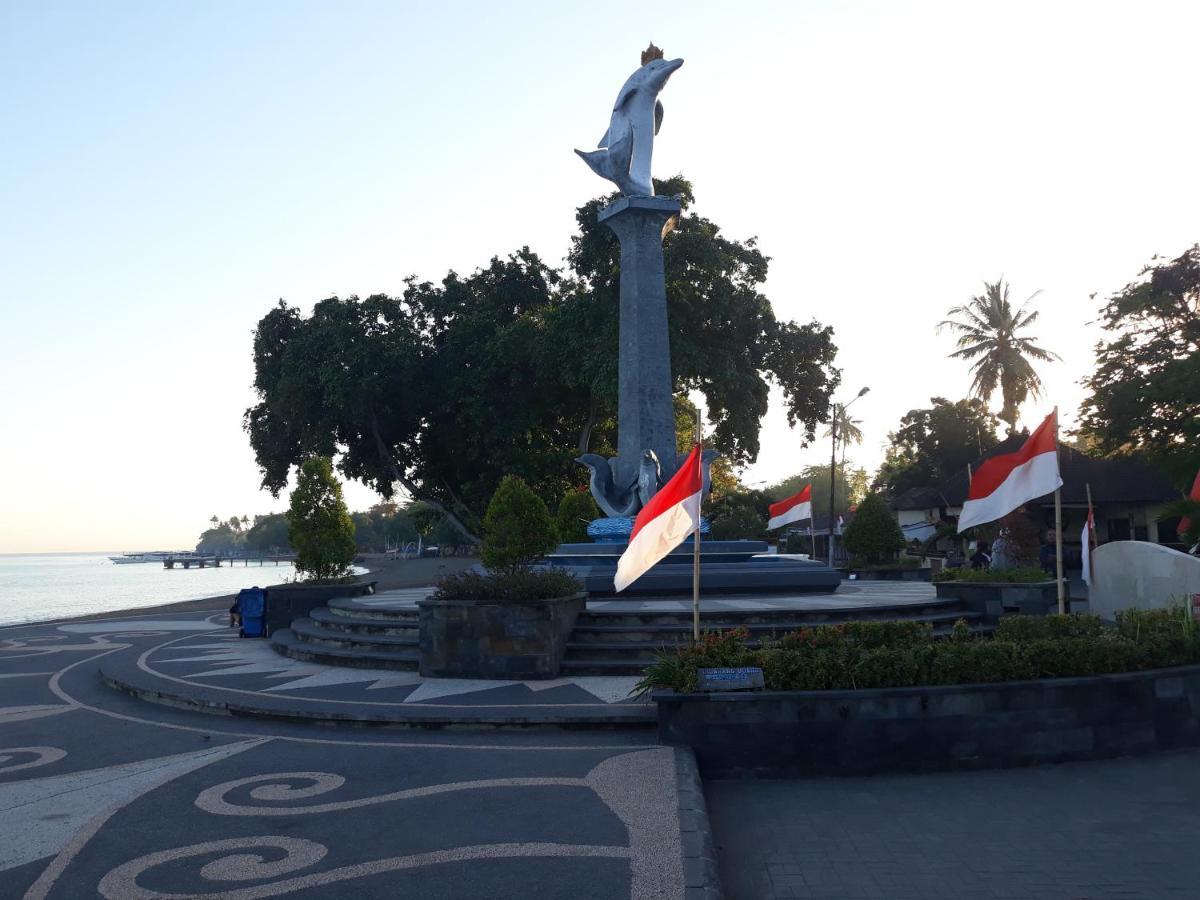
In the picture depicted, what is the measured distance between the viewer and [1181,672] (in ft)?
28.9

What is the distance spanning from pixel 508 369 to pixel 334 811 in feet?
97.8

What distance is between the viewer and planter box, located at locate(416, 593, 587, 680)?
37.9ft

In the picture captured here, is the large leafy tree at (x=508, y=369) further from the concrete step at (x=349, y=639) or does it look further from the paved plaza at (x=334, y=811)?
the paved plaza at (x=334, y=811)

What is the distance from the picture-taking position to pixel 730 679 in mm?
8219

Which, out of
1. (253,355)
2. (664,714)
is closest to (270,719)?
(664,714)

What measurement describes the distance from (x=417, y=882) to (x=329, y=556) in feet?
46.3

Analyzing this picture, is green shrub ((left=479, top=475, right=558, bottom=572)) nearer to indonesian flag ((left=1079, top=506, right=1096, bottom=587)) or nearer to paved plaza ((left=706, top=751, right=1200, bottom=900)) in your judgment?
paved plaza ((left=706, top=751, right=1200, bottom=900))

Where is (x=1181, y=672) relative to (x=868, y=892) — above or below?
above

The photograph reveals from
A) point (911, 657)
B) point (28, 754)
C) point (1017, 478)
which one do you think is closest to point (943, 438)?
point (1017, 478)

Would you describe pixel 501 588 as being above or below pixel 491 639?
above

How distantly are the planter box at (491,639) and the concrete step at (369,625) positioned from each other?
1.91 metres

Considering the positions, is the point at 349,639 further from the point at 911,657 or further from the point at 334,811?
the point at 911,657

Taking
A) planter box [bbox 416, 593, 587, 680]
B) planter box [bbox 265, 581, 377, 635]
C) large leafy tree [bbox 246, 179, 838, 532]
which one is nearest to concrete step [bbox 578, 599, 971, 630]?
planter box [bbox 416, 593, 587, 680]

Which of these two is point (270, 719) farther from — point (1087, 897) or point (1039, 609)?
point (1039, 609)
